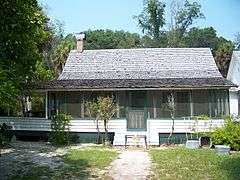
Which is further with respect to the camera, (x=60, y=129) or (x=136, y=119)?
(x=136, y=119)

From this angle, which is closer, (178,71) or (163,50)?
(178,71)

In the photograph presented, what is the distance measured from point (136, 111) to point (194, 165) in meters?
8.50

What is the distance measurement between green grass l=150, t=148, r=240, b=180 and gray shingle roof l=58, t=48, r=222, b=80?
7676mm

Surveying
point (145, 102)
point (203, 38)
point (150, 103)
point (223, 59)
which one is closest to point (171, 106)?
point (150, 103)

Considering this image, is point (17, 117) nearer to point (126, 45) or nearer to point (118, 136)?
point (118, 136)

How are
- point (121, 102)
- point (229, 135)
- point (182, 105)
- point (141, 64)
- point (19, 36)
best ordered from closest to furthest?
point (19, 36), point (229, 135), point (182, 105), point (121, 102), point (141, 64)

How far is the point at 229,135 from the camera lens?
2095cm

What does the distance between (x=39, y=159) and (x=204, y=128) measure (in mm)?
9674

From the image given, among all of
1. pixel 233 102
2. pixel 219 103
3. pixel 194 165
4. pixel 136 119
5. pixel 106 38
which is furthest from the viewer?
pixel 106 38

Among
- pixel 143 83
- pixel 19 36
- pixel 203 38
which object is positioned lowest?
pixel 143 83

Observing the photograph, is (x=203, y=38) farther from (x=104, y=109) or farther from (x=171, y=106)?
(x=104, y=109)

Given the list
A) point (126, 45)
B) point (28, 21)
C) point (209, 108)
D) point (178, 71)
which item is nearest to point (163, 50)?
point (178, 71)

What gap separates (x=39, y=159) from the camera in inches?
719

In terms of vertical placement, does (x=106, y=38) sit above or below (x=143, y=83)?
above
